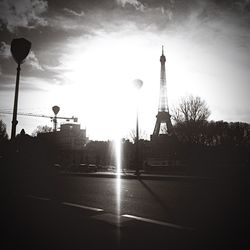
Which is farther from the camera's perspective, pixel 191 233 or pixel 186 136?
pixel 186 136

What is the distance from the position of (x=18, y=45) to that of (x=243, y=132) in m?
53.4

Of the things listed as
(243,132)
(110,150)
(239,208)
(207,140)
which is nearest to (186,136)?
(207,140)

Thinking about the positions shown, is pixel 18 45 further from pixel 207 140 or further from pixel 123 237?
pixel 207 140

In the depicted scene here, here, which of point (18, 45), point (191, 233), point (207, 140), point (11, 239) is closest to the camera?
point (11, 239)

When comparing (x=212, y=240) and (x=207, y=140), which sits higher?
(x=207, y=140)

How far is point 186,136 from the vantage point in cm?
4691

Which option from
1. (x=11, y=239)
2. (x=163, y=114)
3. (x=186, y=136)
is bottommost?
(x=11, y=239)

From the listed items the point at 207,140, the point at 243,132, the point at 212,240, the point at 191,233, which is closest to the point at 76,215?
the point at 191,233

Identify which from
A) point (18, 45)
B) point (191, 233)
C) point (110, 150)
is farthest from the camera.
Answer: point (110, 150)

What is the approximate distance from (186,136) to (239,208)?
3865 cm

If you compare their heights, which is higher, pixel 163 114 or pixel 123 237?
pixel 163 114

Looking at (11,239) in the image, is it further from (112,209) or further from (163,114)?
(163,114)

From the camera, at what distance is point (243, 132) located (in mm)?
59812

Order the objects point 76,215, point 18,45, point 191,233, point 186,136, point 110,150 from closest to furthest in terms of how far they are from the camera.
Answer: point 191,233
point 76,215
point 18,45
point 186,136
point 110,150
